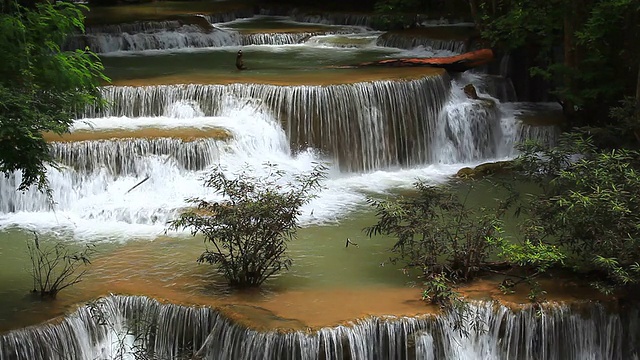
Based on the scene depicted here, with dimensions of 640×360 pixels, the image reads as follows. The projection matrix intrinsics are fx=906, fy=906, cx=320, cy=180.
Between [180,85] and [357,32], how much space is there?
972cm

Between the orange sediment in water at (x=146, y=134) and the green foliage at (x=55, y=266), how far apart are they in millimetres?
2352

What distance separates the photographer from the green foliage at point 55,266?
9742 millimetres

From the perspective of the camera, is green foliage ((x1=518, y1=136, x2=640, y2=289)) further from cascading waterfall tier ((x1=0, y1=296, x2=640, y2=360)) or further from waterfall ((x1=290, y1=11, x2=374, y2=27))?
waterfall ((x1=290, y1=11, x2=374, y2=27))

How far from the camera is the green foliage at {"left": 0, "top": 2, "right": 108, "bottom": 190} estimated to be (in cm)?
818

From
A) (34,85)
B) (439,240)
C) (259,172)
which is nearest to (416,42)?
(259,172)

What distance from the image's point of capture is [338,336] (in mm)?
8711

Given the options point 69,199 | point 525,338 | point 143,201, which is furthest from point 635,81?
point 69,199

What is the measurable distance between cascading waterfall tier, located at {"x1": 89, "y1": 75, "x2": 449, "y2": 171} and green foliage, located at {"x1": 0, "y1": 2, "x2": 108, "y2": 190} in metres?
6.09

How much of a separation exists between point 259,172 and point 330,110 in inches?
82.4

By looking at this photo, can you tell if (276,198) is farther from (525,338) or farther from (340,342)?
(525,338)

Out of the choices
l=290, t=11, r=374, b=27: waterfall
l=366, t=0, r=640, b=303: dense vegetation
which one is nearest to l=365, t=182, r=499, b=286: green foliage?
l=366, t=0, r=640, b=303: dense vegetation

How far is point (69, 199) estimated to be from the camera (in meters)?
13.0

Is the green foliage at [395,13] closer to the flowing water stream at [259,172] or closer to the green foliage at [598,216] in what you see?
the flowing water stream at [259,172]

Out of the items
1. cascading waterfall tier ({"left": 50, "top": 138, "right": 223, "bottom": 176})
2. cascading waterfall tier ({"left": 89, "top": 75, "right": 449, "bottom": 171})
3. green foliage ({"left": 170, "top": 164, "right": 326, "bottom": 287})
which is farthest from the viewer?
cascading waterfall tier ({"left": 89, "top": 75, "right": 449, "bottom": 171})
